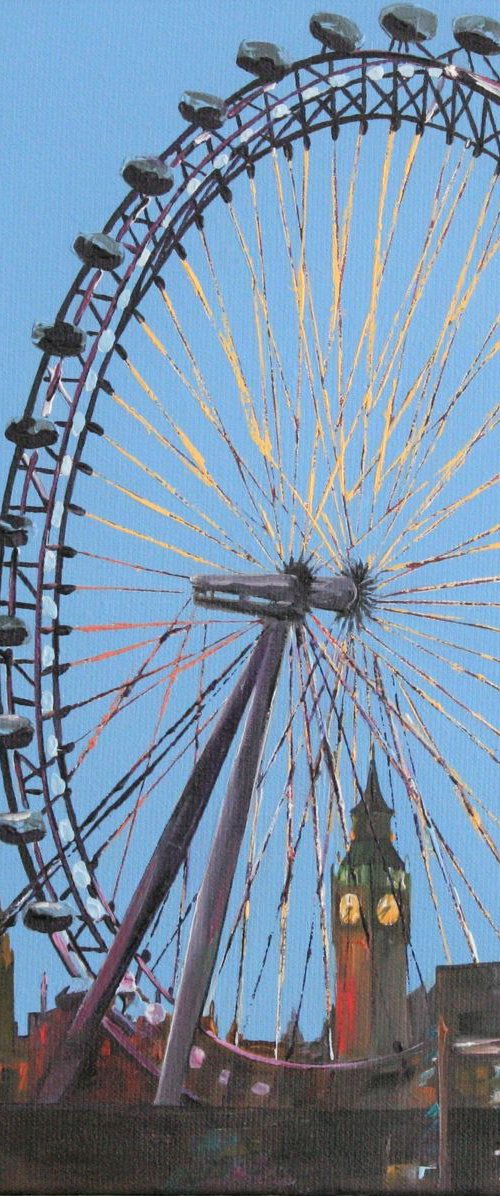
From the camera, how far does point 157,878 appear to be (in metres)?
23.8

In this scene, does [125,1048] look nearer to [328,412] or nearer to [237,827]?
[237,827]

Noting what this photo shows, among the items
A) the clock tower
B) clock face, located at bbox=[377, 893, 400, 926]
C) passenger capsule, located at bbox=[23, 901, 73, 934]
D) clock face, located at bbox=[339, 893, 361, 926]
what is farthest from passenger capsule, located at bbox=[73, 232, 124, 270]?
clock face, located at bbox=[377, 893, 400, 926]

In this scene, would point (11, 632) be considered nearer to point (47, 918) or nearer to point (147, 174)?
point (47, 918)

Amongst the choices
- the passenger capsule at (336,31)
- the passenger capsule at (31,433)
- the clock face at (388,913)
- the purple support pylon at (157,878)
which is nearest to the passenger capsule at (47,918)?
the purple support pylon at (157,878)

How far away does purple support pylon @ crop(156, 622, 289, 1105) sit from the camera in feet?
76.4

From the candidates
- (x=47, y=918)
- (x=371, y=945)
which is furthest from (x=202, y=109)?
(x=371, y=945)

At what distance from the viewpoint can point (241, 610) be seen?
24266 millimetres

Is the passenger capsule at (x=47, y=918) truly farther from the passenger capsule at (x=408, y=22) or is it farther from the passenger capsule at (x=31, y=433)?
the passenger capsule at (x=408, y=22)

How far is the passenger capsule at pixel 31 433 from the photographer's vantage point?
24.5 meters

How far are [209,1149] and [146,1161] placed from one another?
0.62 meters

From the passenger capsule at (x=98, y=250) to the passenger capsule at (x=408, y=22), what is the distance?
3.70 m

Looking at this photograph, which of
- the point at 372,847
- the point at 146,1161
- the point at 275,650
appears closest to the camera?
the point at 146,1161

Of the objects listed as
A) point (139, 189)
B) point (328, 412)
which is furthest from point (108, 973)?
point (139, 189)

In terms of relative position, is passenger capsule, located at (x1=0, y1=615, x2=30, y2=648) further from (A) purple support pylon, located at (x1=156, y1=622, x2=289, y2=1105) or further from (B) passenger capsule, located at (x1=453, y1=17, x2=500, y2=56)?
(B) passenger capsule, located at (x1=453, y1=17, x2=500, y2=56)
